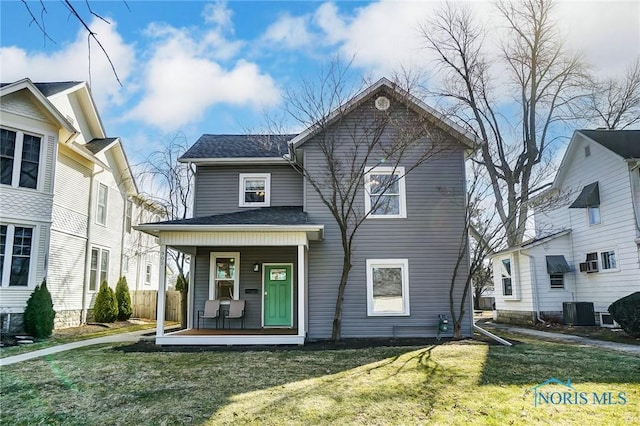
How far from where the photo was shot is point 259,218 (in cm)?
1160

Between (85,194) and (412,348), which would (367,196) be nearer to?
(412,348)

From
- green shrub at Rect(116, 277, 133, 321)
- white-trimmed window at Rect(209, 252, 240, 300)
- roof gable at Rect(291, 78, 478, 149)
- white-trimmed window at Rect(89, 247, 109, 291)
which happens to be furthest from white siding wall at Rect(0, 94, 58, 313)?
roof gable at Rect(291, 78, 478, 149)

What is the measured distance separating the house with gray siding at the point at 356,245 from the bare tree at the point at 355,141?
0.14 feet

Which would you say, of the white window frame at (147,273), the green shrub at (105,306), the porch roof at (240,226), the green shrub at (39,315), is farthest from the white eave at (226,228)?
the white window frame at (147,273)

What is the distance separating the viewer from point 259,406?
5730 mm

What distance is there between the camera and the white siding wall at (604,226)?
45.2 ft

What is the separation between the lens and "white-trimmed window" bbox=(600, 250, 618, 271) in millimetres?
14422

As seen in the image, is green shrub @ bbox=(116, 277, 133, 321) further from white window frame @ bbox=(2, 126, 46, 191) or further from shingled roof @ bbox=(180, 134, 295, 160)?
shingled roof @ bbox=(180, 134, 295, 160)

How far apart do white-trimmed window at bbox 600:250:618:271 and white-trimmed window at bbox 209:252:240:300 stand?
11946 mm

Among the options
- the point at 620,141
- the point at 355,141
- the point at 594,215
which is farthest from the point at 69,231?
the point at 620,141

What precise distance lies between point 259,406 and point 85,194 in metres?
13.3

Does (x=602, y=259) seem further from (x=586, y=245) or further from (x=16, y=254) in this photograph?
(x=16, y=254)

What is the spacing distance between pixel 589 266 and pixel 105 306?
17223mm

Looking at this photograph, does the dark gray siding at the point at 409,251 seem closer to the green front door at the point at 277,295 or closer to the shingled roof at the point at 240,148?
the green front door at the point at 277,295
